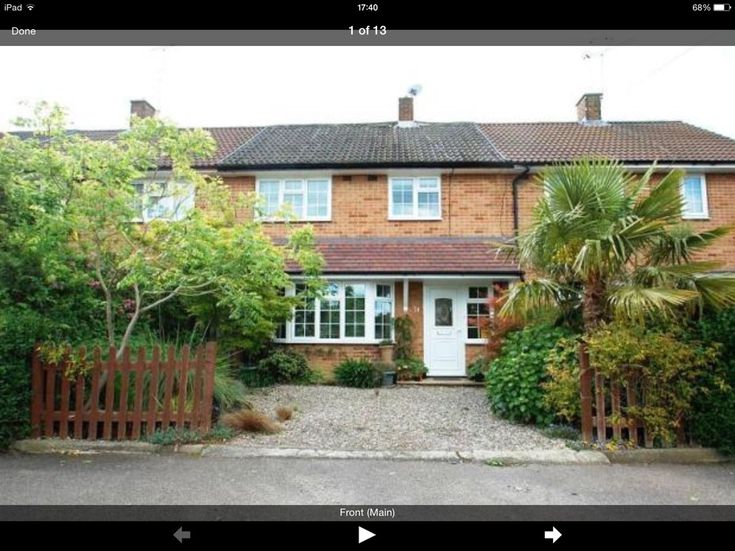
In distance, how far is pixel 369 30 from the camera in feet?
6.64

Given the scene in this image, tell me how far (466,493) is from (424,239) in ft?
28.2

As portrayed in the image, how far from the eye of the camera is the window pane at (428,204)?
40.1 feet

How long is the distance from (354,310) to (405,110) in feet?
27.1

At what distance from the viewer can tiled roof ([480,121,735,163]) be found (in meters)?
12.1

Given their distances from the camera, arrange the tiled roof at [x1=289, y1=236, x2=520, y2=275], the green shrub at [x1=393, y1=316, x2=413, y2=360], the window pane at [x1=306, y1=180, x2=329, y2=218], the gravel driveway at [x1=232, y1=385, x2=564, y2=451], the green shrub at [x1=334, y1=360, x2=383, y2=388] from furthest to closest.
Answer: the window pane at [x1=306, y1=180, x2=329, y2=218] → the green shrub at [x1=393, y1=316, x2=413, y2=360] → the tiled roof at [x1=289, y1=236, x2=520, y2=275] → the green shrub at [x1=334, y1=360, x2=383, y2=388] → the gravel driveway at [x1=232, y1=385, x2=564, y2=451]

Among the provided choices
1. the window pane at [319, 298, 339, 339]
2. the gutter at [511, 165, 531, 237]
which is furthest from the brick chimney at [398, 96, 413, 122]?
the window pane at [319, 298, 339, 339]

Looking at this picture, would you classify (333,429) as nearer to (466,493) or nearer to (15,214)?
(466,493)

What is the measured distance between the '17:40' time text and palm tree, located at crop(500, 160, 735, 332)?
4.53 meters
